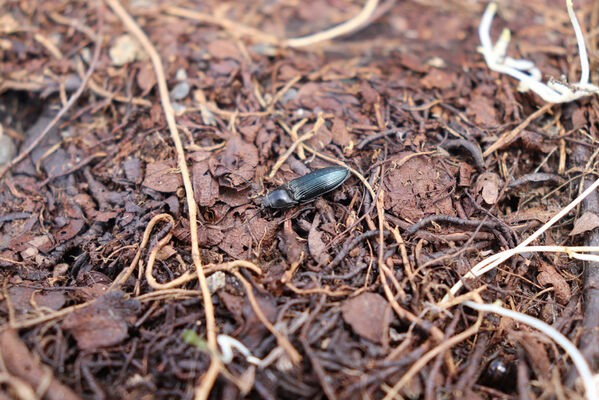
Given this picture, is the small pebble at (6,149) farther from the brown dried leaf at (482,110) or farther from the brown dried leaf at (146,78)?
the brown dried leaf at (482,110)

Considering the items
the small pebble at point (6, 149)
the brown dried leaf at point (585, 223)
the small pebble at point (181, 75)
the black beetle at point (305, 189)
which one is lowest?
the brown dried leaf at point (585, 223)

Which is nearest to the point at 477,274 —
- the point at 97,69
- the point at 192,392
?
the point at 192,392

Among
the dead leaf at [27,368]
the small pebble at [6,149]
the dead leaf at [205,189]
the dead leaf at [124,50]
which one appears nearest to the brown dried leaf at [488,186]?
the dead leaf at [205,189]

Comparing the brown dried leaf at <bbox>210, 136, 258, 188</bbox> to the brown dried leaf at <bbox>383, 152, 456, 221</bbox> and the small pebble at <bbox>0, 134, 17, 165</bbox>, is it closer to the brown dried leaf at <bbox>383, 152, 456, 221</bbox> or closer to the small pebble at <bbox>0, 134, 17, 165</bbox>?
the brown dried leaf at <bbox>383, 152, 456, 221</bbox>

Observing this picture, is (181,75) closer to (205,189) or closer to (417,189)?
(205,189)

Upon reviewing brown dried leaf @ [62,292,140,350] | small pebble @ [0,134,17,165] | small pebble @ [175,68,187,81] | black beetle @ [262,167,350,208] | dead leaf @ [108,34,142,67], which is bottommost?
brown dried leaf @ [62,292,140,350]

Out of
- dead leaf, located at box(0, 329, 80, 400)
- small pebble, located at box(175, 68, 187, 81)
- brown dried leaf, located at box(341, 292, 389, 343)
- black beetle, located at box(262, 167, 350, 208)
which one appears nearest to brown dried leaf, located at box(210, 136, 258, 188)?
black beetle, located at box(262, 167, 350, 208)
